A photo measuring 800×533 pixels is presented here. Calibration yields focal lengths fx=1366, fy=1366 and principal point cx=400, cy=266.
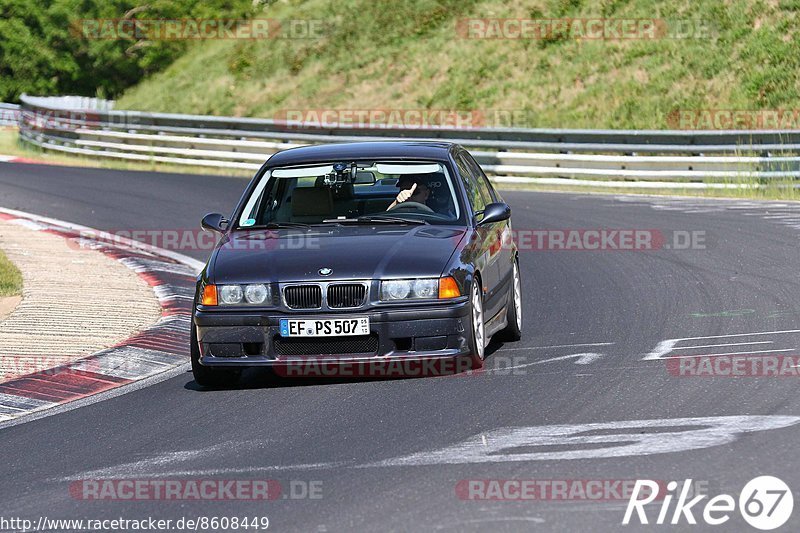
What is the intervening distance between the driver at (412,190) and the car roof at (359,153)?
0.18 metres

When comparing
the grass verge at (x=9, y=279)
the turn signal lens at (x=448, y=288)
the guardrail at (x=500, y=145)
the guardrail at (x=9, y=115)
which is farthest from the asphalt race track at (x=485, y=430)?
the guardrail at (x=9, y=115)

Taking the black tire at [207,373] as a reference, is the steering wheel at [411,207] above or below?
above

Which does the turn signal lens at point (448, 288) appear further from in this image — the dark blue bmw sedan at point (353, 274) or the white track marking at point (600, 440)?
the white track marking at point (600, 440)

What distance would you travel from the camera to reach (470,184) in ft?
34.3

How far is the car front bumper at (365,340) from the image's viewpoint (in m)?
8.55

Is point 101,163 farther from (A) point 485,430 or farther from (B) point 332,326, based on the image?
(A) point 485,430

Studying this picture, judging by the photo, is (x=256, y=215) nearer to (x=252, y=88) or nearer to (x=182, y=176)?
(x=182, y=176)

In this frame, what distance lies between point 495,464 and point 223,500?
1.27m

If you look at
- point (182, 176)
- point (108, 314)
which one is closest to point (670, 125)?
point (182, 176)

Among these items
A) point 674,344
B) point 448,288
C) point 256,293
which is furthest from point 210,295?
point 674,344

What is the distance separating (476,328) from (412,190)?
152cm

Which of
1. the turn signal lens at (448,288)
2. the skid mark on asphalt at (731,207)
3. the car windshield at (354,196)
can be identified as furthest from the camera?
the skid mark on asphalt at (731,207)

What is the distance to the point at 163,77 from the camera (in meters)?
50.6

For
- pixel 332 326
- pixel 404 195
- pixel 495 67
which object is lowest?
pixel 332 326
